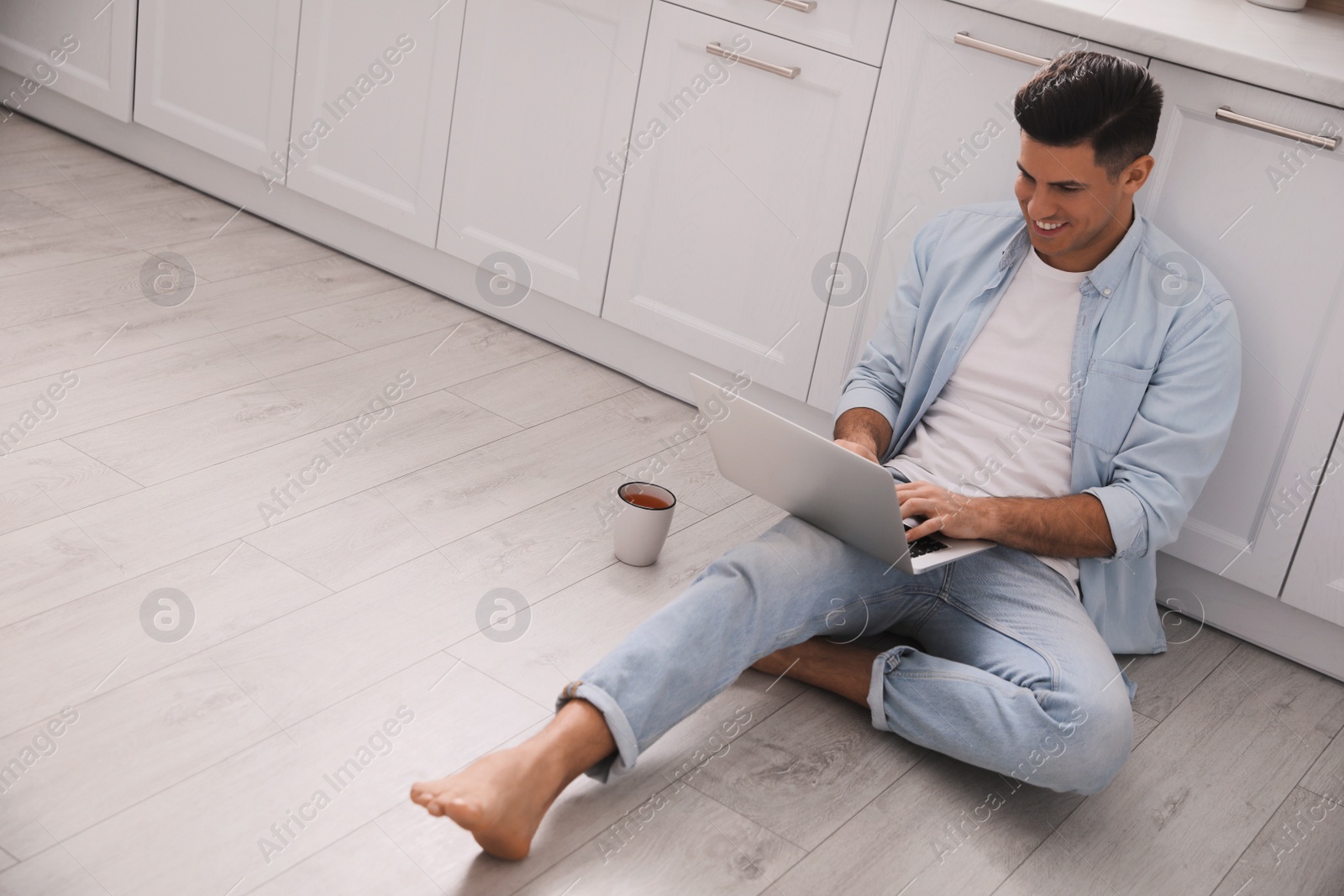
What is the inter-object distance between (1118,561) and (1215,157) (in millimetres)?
618

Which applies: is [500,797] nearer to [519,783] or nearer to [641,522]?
[519,783]

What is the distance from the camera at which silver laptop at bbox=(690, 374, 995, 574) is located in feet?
5.02

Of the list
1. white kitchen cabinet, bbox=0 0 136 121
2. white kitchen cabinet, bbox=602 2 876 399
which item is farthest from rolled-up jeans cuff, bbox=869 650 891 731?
white kitchen cabinet, bbox=0 0 136 121

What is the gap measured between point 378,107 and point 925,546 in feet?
5.62

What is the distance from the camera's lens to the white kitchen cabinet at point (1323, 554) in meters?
1.93

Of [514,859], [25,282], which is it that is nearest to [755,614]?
[514,859]

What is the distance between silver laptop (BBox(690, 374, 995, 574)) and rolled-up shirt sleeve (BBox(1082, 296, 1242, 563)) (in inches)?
8.2

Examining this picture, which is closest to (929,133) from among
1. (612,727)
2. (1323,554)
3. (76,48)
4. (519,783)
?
(1323,554)

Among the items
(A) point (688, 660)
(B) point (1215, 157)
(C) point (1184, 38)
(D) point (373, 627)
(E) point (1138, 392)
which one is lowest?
(D) point (373, 627)

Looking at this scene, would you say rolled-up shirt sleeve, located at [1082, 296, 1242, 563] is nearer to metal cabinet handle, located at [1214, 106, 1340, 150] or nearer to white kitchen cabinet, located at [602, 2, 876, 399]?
metal cabinet handle, located at [1214, 106, 1340, 150]

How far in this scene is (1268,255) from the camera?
1890mm

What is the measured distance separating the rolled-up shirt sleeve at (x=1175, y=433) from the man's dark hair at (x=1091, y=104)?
273mm

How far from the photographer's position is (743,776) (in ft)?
5.29

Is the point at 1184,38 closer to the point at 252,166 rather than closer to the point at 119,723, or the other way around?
the point at 119,723
